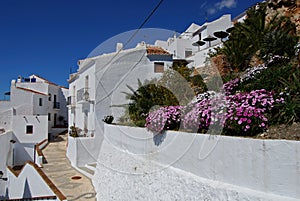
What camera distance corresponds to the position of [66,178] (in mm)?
12859

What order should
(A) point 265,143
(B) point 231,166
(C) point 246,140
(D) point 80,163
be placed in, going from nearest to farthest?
(A) point 265,143 → (C) point 246,140 → (B) point 231,166 → (D) point 80,163

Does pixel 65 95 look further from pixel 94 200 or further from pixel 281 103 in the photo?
pixel 281 103

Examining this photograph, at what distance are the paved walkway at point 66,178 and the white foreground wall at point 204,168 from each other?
2.17 meters

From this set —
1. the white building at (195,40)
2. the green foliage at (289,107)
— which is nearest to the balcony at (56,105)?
the white building at (195,40)

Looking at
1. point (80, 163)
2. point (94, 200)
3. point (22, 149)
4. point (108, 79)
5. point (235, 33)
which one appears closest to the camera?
point (94, 200)

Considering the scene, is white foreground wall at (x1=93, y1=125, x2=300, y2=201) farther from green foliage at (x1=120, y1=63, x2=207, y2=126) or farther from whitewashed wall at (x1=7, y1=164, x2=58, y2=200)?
whitewashed wall at (x1=7, y1=164, x2=58, y2=200)

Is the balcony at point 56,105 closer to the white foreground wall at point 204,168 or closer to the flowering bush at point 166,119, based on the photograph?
the white foreground wall at point 204,168

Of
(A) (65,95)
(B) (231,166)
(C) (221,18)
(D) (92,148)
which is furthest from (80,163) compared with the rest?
(A) (65,95)

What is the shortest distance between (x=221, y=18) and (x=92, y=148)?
17778mm

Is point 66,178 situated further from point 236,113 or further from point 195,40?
point 195,40

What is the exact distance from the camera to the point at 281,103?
4379 mm

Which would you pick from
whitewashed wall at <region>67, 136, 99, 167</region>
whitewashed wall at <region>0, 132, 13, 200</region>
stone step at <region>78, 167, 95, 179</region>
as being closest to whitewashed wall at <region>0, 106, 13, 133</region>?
whitewashed wall at <region>0, 132, 13, 200</region>

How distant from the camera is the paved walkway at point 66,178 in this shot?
10376 millimetres

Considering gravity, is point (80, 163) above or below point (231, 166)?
below
